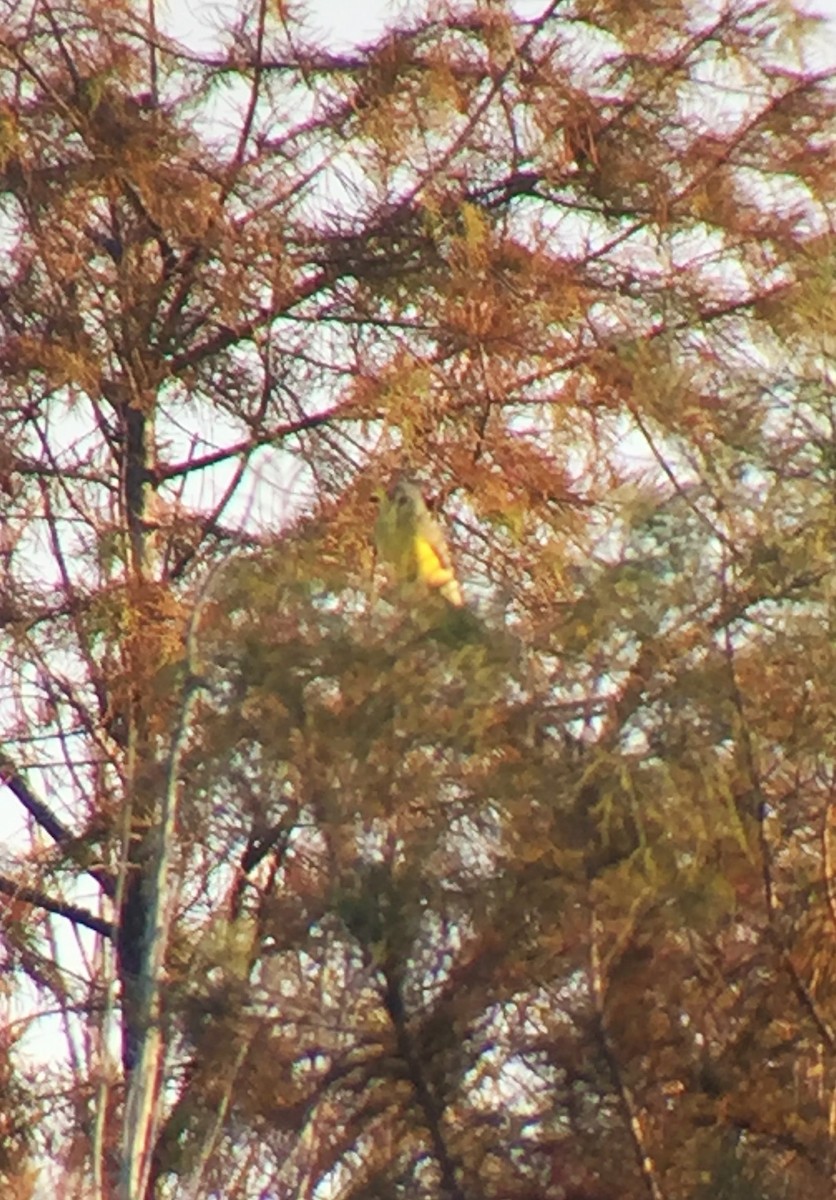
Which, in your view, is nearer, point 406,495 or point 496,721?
point 496,721

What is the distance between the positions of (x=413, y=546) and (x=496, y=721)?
41.8 inches

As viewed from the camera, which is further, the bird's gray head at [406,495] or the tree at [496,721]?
the bird's gray head at [406,495]

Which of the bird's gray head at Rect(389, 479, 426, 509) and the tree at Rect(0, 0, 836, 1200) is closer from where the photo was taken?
the tree at Rect(0, 0, 836, 1200)

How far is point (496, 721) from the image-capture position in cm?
614

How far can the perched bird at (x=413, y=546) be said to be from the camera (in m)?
6.64

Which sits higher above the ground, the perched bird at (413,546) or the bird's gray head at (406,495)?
the bird's gray head at (406,495)

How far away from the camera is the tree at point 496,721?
241 inches

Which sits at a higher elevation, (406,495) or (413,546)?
(406,495)

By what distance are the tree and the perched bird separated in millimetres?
106

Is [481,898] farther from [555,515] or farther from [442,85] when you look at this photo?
[442,85]

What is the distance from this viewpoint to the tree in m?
6.11

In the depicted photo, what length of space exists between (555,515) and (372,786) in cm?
297

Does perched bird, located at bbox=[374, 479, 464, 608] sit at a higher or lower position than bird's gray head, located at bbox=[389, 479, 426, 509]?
lower

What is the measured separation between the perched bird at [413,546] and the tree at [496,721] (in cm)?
11
